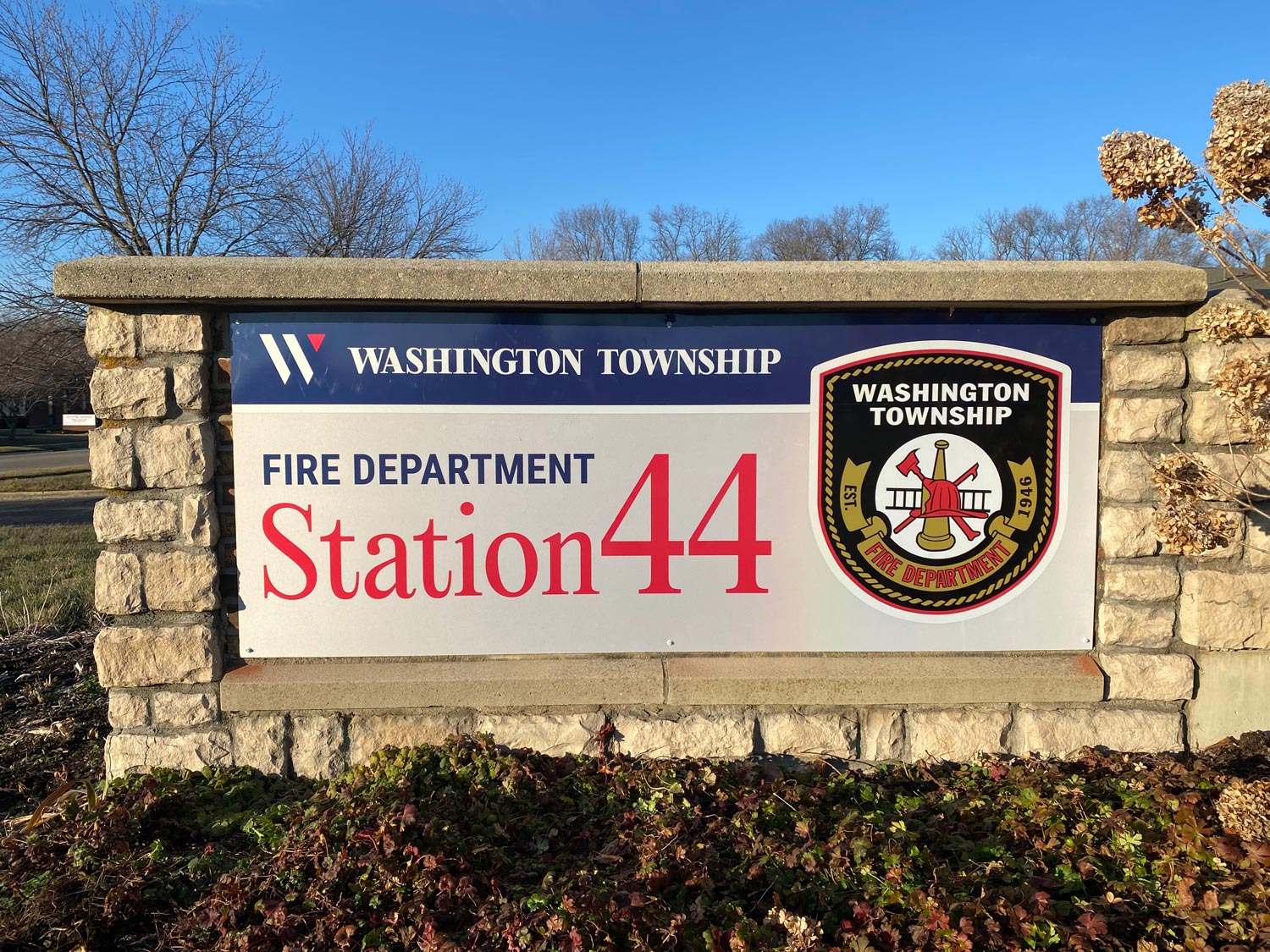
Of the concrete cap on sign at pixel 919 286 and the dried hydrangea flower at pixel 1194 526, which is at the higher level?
the concrete cap on sign at pixel 919 286

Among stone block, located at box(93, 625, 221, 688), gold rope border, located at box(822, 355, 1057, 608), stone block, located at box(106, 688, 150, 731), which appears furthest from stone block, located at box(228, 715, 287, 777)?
gold rope border, located at box(822, 355, 1057, 608)

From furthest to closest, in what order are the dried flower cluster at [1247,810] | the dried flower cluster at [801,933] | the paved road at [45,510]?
1. the paved road at [45,510]
2. the dried flower cluster at [1247,810]
3. the dried flower cluster at [801,933]

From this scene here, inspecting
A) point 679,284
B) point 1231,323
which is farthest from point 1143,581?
point 679,284

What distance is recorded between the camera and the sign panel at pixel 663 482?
315cm

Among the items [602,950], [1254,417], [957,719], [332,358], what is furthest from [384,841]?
[1254,417]

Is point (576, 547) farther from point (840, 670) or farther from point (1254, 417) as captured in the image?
point (1254, 417)

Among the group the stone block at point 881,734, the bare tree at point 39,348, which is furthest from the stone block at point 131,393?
the bare tree at point 39,348

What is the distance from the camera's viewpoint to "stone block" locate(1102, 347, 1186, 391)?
312 centimetres

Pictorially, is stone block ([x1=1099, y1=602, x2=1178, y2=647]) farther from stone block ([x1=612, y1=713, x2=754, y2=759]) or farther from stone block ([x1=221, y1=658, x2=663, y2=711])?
stone block ([x1=221, y1=658, x2=663, y2=711])

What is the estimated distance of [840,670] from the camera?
10.5ft

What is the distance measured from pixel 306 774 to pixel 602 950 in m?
1.55

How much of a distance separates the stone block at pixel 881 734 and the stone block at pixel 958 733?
5 cm

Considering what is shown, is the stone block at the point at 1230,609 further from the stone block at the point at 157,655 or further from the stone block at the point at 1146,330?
the stone block at the point at 157,655

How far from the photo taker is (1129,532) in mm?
3170
